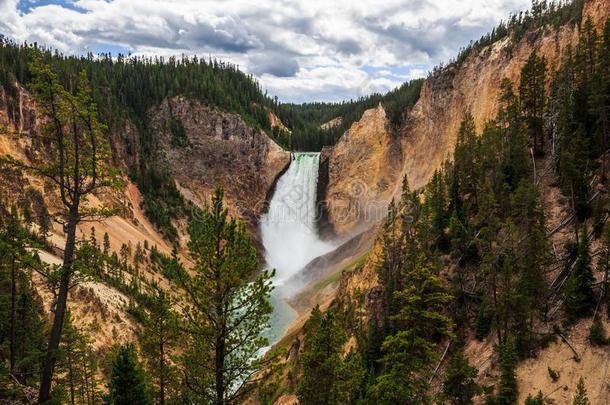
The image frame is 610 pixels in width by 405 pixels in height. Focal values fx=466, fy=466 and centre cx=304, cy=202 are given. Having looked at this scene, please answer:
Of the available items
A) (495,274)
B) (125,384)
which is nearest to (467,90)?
(495,274)

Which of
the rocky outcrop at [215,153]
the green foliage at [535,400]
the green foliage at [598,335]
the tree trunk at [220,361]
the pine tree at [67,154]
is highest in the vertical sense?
the rocky outcrop at [215,153]

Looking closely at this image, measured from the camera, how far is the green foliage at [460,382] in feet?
79.8

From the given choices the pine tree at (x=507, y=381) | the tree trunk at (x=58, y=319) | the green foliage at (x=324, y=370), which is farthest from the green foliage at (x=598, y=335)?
the tree trunk at (x=58, y=319)

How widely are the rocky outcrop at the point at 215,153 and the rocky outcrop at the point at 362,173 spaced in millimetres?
14939

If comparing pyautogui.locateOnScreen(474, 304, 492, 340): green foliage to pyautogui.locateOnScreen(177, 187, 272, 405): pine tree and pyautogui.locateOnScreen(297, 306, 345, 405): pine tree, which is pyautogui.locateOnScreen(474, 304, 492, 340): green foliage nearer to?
pyautogui.locateOnScreen(297, 306, 345, 405): pine tree

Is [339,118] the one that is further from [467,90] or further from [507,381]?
[507,381]

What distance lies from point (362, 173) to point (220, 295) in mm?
86777

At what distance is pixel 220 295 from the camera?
45.3ft

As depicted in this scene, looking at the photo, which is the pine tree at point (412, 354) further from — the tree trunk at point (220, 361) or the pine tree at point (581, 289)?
the pine tree at point (581, 289)

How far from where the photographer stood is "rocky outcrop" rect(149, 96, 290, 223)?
10638 cm

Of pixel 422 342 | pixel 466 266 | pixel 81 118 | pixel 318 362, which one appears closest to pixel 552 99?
pixel 466 266

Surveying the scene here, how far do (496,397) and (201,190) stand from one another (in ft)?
290

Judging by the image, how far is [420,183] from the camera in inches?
3310

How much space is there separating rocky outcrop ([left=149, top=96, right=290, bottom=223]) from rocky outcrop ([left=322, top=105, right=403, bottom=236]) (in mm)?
14939
